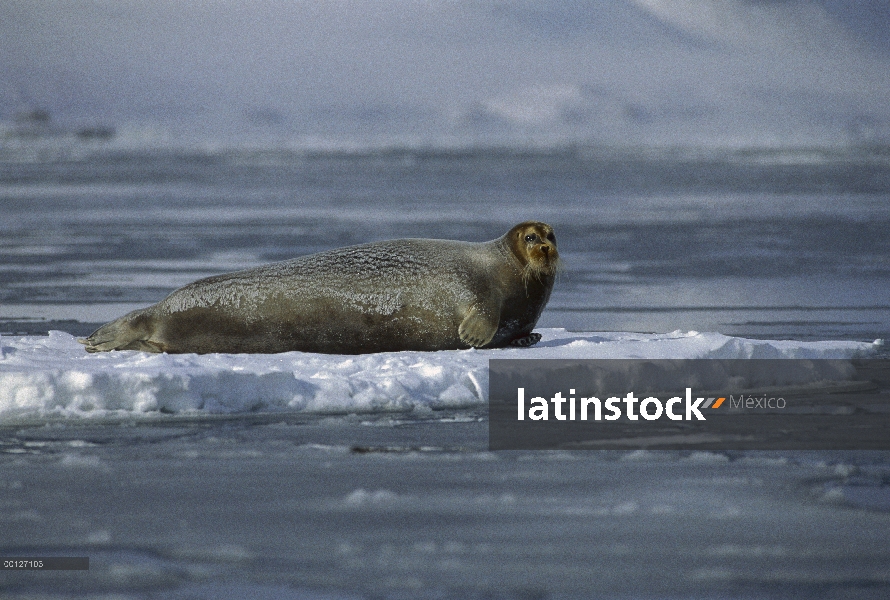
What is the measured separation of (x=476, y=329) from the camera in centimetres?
735

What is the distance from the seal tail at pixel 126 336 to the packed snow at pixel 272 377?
251 millimetres

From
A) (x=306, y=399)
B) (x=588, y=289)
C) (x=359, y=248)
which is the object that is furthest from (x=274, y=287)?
(x=588, y=289)

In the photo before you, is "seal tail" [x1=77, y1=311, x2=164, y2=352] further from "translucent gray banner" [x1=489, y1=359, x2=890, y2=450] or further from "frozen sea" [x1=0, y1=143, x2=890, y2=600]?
"translucent gray banner" [x1=489, y1=359, x2=890, y2=450]

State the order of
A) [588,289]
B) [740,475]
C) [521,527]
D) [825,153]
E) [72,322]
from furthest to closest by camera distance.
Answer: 1. [825,153]
2. [588,289]
3. [72,322]
4. [740,475]
5. [521,527]

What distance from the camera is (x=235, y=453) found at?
528 cm

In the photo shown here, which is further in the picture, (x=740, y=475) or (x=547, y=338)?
(x=547, y=338)

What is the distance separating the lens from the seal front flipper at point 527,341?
24.8 ft

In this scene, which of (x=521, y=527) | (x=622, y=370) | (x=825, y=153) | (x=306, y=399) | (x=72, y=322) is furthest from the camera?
(x=825, y=153)

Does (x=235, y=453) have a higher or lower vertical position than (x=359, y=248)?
lower

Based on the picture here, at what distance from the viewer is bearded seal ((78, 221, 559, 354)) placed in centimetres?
743

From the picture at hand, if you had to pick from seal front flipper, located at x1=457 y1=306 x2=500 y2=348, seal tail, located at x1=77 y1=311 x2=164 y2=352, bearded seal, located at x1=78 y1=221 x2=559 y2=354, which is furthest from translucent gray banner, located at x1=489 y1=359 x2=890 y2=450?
seal tail, located at x1=77 y1=311 x2=164 y2=352

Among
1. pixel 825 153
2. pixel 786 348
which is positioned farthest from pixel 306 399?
pixel 825 153

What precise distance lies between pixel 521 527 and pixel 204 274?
7836 millimetres

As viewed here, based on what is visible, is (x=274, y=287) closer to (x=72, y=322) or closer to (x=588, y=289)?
(x=72, y=322)
